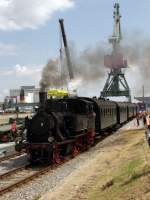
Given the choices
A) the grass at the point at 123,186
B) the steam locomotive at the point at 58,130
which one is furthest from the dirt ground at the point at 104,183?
the steam locomotive at the point at 58,130

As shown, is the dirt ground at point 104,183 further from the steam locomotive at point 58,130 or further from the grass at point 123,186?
the steam locomotive at point 58,130

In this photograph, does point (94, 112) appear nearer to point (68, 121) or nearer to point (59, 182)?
point (68, 121)

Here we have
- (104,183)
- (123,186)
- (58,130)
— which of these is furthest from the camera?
(58,130)

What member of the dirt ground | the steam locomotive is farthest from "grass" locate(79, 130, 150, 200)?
the steam locomotive

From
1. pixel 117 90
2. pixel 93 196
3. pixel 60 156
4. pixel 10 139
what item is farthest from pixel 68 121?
pixel 117 90

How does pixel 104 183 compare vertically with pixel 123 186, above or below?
below

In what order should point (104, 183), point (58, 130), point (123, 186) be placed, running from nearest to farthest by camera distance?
1. point (123, 186)
2. point (104, 183)
3. point (58, 130)

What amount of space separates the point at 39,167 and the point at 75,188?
Answer: 6.29 m

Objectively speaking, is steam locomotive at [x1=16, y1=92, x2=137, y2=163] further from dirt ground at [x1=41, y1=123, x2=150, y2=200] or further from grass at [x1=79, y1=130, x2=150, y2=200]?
grass at [x1=79, y1=130, x2=150, y2=200]

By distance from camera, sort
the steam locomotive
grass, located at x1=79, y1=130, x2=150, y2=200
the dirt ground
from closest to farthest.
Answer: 1. grass, located at x1=79, y1=130, x2=150, y2=200
2. the dirt ground
3. the steam locomotive

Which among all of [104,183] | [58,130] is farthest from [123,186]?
[58,130]

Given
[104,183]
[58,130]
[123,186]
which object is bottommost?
[104,183]

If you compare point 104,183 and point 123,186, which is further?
point 104,183

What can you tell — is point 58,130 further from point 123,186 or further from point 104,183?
point 123,186
